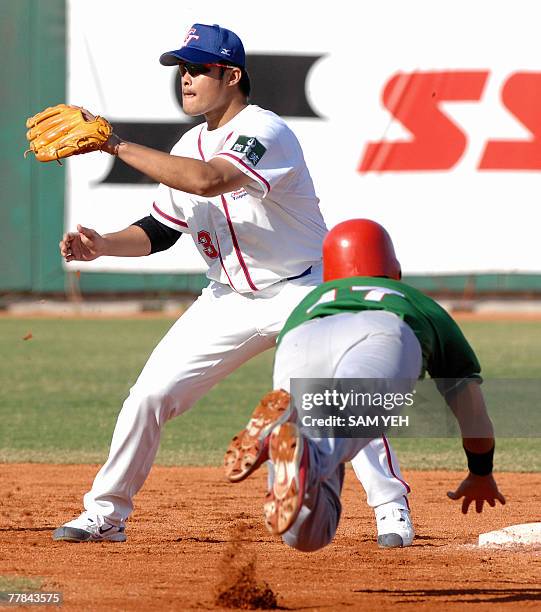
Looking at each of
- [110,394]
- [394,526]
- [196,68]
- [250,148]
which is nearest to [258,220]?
[250,148]

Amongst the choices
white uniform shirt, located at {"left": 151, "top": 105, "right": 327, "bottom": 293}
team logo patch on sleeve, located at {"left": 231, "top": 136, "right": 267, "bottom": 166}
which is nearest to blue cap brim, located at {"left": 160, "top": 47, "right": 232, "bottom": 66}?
white uniform shirt, located at {"left": 151, "top": 105, "right": 327, "bottom": 293}

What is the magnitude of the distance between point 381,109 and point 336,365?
10.3 metres

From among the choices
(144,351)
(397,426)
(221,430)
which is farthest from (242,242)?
(144,351)

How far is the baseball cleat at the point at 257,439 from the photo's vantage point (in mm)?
3166

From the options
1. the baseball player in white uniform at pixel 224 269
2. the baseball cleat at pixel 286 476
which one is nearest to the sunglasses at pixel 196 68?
the baseball player in white uniform at pixel 224 269

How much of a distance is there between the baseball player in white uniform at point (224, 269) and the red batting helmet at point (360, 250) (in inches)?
34.6

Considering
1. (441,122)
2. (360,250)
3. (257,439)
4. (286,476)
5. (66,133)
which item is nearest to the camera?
(286,476)

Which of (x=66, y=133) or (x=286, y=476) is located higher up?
(x=66, y=133)

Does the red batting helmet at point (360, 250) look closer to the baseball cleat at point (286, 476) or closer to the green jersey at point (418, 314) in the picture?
Answer: the green jersey at point (418, 314)

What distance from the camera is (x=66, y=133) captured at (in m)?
4.24

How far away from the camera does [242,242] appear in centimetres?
460

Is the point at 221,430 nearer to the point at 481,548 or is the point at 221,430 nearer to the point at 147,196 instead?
the point at 481,548

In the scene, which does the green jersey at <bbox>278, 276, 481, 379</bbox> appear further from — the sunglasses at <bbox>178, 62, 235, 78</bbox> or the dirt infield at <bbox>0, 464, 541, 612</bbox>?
the sunglasses at <bbox>178, 62, 235, 78</bbox>

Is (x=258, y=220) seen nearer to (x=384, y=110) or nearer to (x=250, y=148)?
(x=250, y=148)
